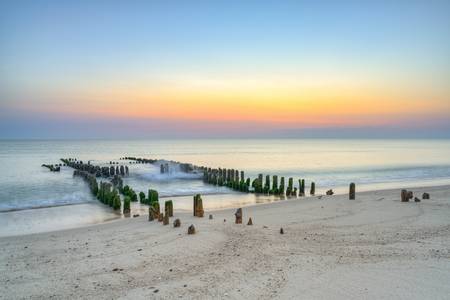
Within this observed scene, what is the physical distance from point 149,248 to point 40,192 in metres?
22.3

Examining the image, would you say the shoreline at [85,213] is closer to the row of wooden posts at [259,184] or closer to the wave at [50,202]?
the wave at [50,202]

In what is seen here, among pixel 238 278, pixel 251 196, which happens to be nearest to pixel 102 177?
pixel 251 196

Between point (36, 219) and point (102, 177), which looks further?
point (102, 177)

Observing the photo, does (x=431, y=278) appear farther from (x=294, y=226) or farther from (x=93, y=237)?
(x=93, y=237)

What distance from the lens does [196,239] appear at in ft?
32.9

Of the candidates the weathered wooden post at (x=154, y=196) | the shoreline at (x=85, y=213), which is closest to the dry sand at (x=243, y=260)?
the shoreline at (x=85, y=213)

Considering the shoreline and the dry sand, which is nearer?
the dry sand

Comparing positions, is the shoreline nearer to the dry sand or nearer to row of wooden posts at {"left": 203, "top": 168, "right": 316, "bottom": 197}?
row of wooden posts at {"left": 203, "top": 168, "right": 316, "bottom": 197}

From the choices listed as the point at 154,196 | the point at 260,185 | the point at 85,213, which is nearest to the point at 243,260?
the point at 154,196

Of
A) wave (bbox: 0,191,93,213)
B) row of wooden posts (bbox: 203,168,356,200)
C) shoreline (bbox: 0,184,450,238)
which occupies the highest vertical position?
row of wooden posts (bbox: 203,168,356,200)

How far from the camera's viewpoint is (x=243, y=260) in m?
8.17

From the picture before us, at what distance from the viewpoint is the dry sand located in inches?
259

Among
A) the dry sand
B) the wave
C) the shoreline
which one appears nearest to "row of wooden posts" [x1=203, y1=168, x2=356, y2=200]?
the shoreline

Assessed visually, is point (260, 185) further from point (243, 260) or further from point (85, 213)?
point (243, 260)
